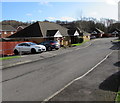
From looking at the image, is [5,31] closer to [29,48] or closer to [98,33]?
[29,48]

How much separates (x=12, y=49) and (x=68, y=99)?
18.7m

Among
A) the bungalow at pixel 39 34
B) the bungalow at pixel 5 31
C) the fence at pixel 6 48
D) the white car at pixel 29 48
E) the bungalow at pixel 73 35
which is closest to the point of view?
the white car at pixel 29 48

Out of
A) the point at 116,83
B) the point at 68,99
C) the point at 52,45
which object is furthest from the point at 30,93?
the point at 52,45

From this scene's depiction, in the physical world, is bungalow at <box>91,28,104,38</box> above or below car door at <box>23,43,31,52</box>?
above

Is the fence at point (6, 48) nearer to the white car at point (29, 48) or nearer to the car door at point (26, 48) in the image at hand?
the white car at point (29, 48)

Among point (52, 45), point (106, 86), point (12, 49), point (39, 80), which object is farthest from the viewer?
point (52, 45)

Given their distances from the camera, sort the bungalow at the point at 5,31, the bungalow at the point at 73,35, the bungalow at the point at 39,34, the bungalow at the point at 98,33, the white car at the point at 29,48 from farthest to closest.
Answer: the bungalow at the point at 98,33
the bungalow at the point at 5,31
the bungalow at the point at 73,35
the bungalow at the point at 39,34
the white car at the point at 29,48

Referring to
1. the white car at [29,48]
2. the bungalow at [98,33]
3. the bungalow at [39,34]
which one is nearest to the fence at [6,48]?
the white car at [29,48]

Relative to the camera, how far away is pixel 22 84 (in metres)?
8.05

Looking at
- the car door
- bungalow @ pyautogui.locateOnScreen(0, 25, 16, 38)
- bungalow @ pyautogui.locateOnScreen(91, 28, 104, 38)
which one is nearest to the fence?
the car door

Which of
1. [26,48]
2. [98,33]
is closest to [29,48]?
[26,48]

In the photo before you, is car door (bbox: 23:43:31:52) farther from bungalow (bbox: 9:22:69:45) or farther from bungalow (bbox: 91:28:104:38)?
bungalow (bbox: 91:28:104:38)

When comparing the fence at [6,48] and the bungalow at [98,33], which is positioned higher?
the bungalow at [98,33]

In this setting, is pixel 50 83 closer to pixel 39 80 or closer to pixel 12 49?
pixel 39 80
